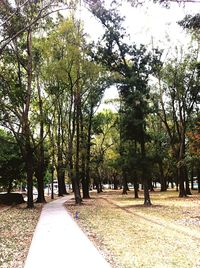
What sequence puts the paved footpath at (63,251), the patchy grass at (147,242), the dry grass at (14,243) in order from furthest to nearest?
the dry grass at (14,243) → the patchy grass at (147,242) → the paved footpath at (63,251)

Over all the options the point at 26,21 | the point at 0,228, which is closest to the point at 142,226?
the point at 0,228

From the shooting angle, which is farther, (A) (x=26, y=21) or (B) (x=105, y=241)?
(A) (x=26, y=21)

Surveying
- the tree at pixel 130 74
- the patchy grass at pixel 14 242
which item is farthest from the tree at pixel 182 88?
the patchy grass at pixel 14 242

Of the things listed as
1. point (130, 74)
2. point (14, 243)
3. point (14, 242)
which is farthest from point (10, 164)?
point (14, 243)

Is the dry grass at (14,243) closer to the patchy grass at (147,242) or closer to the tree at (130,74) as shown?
the patchy grass at (147,242)

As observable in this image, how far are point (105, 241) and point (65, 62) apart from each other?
17797mm

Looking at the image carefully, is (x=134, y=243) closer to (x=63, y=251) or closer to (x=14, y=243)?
(x=63, y=251)

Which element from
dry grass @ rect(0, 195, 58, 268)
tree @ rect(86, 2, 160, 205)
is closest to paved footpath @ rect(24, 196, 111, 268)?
dry grass @ rect(0, 195, 58, 268)

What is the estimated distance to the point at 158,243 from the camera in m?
10.1

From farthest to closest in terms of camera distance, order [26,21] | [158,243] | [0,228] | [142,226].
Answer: [26,21] → [0,228] → [142,226] → [158,243]

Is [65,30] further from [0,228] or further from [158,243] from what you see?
[158,243]

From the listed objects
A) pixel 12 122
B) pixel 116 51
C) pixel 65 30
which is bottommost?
pixel 12 122

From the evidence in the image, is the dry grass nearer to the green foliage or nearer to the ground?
the ground

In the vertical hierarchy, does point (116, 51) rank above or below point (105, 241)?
above
